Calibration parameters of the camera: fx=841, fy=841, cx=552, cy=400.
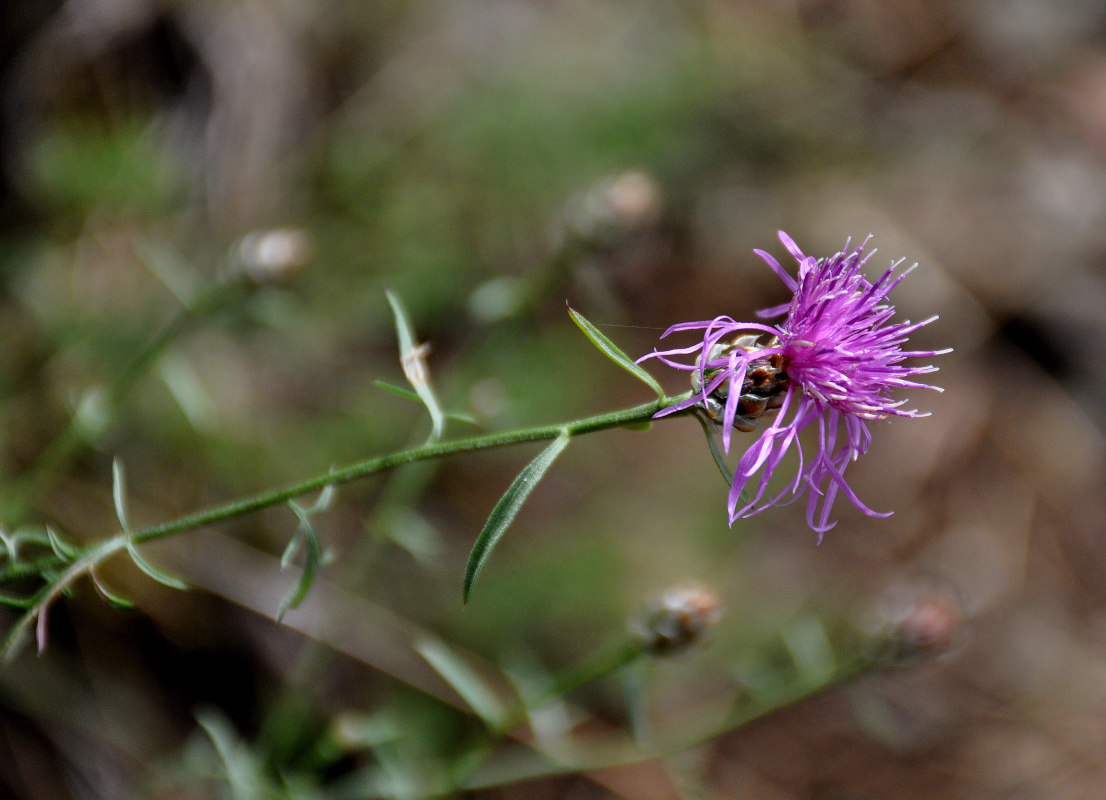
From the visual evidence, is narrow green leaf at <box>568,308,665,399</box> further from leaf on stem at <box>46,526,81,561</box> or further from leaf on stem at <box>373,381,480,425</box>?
leaf on stem at <box>46,526,81,561</box>

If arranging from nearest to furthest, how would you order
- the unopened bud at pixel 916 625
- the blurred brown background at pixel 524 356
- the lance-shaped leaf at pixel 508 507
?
the lance-shaped leaf at pixel 508 507 → the unopened bud at pixel 916 625 → the blurred brown background at pixel 524 356

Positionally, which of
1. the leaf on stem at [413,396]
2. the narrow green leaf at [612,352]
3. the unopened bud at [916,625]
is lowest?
the unopened bud at [916,625]

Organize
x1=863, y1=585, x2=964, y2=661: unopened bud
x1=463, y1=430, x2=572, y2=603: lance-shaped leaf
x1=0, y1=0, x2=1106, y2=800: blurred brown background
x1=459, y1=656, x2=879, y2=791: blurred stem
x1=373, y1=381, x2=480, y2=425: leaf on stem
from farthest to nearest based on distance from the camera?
1. x1=0, y1=0, x2=1106, y2=800: blurred brown background
2. x1=863, y1=585, x2=964, y2=661: unopened bud
3. x1=459, y1=656, x2=879, y2=791: blurred stem
4. x1=373, y1=381, x2=480, y2=425: leaf on stem
5. x1=463, y1=430, x2=572, y2=603: lance-shaped leaf

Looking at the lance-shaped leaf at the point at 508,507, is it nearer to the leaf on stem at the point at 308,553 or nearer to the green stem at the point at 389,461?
the green stem at the point at 389,461

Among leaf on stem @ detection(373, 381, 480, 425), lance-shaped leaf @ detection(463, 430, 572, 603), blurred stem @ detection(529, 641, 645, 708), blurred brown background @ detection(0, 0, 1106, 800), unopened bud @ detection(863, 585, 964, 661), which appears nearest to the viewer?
lance-shaped leaf @ detection(463, 430, 572, 603)

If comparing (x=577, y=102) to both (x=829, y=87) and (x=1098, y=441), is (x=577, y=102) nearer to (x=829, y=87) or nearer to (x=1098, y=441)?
(x=829, y=87)

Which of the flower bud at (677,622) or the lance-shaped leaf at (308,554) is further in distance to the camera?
the flower bud at (677,622)

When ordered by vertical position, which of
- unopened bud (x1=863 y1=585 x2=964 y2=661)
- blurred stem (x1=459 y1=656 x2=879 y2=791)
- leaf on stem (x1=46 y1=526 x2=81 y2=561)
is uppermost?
unopened bud (x1=863 y1=585 x2=964 y2=661)

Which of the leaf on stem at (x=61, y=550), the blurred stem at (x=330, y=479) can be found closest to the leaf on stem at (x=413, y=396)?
the blurred stem at (x=330, y=479)

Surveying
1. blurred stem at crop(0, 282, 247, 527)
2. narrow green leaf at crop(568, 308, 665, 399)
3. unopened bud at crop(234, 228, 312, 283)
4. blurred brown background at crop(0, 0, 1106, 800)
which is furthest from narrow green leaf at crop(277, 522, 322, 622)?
unopened bud at crop(234, 228, 312, 283)

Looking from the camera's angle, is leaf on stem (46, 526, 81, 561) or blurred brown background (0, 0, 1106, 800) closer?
leaf on stem (46, 526, 81, 561)
